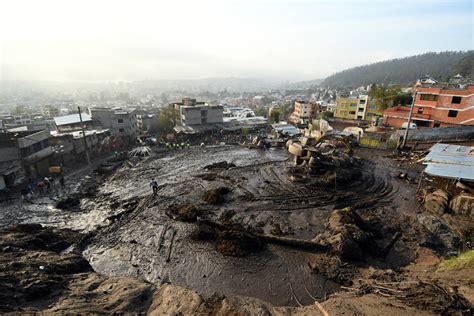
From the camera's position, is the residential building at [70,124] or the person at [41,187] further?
the residential building at [70,124]

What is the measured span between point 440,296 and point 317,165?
51.1 feet

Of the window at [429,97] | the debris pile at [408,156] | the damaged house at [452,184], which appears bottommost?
the debris pile at [408,156]

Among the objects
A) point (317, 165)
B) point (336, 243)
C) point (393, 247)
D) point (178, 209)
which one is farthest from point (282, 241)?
point (317, 165)

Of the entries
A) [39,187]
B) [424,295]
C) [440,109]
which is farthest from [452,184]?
[39,187]

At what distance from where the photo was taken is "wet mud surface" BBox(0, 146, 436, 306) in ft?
35.6

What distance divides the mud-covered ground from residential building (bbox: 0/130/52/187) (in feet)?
13.5

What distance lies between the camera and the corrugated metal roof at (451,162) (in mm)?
15727

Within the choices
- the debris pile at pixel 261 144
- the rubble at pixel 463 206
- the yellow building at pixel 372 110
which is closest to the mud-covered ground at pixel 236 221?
the rubble at pixel 463 206

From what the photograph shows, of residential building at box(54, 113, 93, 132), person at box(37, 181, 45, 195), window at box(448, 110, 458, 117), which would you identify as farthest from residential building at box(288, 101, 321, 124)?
person at box(37, 181, 45, 195)

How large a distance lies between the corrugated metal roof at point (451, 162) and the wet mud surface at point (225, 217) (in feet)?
9.58

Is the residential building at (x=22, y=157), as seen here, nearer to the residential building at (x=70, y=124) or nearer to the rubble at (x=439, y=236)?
the residential building at (x=70, y=124)

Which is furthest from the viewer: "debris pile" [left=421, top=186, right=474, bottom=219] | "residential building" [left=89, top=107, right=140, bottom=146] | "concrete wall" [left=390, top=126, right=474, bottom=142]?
"residential building" [left=89, top=107, right=140, bottom=146]

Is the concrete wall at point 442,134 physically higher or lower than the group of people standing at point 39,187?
higher

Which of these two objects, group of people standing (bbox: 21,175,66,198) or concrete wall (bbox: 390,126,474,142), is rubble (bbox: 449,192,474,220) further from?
group of people standing (bbox: 21,175,66,198)
